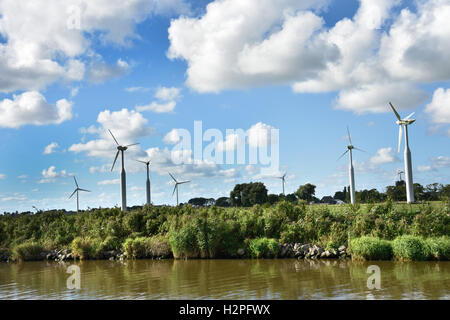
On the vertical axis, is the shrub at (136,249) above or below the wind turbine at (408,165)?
below

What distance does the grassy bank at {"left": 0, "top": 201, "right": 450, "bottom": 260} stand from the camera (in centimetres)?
2586

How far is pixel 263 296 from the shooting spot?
1650 centimetres

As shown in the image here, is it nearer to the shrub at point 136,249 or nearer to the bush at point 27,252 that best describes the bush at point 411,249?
the shrub at point 136,249

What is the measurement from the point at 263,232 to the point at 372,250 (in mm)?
8042

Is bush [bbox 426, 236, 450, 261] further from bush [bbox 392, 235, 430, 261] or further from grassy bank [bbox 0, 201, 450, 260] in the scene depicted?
bush [bbox 392, 235, 430, 261]

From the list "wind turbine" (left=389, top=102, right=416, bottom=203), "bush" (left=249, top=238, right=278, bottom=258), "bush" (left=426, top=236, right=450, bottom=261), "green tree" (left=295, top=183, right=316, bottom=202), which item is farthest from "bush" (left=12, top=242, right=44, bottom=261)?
"green tree" (left=295, top=183, right=316, bottom=202)

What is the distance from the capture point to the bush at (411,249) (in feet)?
80.6

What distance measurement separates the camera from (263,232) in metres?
30.9

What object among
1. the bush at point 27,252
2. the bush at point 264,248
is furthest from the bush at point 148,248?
the bush at point 27,252

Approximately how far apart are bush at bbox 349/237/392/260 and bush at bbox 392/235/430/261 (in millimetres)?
505

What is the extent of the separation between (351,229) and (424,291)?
41.2 ft

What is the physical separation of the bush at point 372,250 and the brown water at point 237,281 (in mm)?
820
